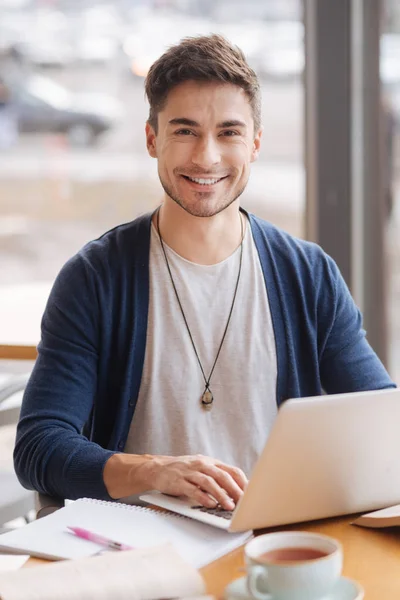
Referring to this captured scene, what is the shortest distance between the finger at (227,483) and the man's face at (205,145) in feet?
2.19

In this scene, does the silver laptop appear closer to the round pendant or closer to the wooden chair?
the round pendant

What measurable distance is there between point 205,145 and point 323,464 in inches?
32.6

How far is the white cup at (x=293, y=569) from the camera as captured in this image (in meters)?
1.00

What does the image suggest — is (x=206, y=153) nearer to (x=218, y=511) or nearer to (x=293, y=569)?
(x=218, y=511)

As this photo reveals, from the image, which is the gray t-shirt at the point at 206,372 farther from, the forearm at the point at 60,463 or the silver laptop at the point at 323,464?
the silver laptop at the point at 323,464

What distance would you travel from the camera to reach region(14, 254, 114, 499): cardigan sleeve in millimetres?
1570

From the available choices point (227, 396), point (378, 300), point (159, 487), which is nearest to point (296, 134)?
point (378, 300)

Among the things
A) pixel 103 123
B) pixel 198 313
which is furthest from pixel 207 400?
pixel 103 123

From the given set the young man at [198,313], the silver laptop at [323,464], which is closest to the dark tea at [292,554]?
the silver laptop at [323,464]

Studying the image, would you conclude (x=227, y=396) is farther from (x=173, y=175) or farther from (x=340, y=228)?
(x=340, y=228)

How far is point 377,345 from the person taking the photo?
299 cm

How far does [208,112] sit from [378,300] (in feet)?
4.35

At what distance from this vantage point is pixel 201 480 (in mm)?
1366

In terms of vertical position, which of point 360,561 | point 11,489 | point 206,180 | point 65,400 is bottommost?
point 11,489
